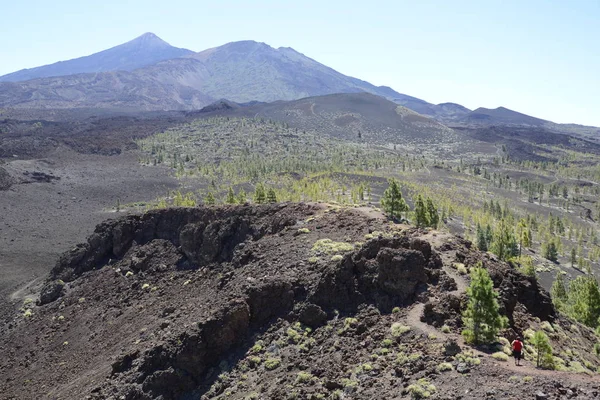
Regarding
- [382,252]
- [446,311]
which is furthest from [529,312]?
[382,252]

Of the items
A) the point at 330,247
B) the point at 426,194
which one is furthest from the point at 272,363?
the point at 426,194

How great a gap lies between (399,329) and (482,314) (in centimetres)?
409

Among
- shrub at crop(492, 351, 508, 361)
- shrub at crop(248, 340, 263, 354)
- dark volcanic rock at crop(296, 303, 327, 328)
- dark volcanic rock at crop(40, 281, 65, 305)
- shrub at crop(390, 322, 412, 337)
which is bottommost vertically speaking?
dark volcanic rock at crop(40, 281, 65, 305)

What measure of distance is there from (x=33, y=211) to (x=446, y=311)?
109164 mm

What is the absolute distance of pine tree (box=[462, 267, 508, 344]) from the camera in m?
20.4

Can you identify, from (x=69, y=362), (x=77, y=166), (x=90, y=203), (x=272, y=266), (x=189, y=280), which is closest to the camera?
(x=272, y=266)

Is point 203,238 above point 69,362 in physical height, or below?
above

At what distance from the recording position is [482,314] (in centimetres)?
2039

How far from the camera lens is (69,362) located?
37531 millimetres

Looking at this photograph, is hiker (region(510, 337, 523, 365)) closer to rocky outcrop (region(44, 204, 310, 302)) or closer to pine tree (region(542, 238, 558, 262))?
rocky outcrop (region(44, 204, 310, 302))

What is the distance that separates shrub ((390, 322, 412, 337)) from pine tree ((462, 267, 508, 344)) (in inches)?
110

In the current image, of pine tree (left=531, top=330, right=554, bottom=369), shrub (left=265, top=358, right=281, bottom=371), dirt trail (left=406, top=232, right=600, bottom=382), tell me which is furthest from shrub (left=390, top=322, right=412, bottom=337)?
shrub (left=265, top=358, right=281, bottom=371)

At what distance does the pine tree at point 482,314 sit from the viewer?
20391 millimetres

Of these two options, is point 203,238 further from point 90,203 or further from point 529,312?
point 90,203
